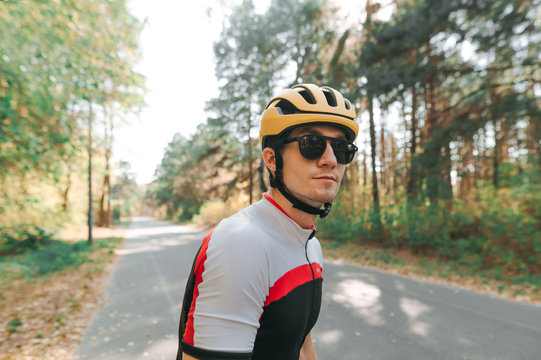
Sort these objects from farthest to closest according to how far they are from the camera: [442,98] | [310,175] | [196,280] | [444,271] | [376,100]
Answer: [442,98] → [376,100] → [444,271] → [310,175] → [196,280]

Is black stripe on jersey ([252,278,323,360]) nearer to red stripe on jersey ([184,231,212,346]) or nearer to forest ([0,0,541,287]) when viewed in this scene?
red stripe on jersey ([184,231,212,346])

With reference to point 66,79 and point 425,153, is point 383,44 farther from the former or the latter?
point 66,79

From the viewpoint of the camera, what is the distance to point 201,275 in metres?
1.13

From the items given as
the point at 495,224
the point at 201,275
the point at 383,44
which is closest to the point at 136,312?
the point at 201,275

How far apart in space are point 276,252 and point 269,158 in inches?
23.4

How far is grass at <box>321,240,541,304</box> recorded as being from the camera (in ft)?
22.4

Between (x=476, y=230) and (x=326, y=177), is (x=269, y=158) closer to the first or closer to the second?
(x=326, y=177)

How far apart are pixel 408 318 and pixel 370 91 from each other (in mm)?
8628

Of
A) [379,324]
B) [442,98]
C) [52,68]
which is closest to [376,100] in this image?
[442,98]

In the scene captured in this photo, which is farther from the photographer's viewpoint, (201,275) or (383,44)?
(383,44)

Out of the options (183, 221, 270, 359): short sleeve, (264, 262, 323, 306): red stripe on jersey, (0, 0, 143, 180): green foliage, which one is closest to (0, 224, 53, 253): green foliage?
(0, 0, 143, 180): green foliage

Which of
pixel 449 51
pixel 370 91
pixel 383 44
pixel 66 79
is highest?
pixel 383 44

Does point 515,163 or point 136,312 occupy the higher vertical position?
point 515,163

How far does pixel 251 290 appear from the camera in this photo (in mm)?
1047
